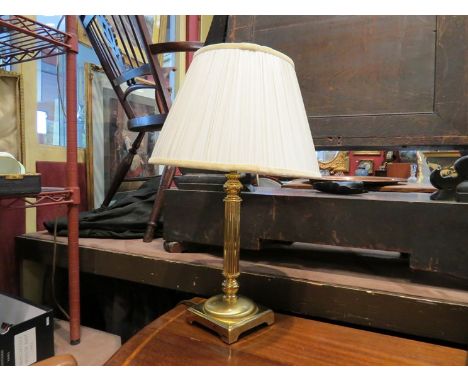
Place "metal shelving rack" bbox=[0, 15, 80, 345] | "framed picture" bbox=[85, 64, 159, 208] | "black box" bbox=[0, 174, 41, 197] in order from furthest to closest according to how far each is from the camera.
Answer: "framed picture" bbox=[85, 64, 159, 208], "metal shelving rack" bbox=[0, 15, 80, 345], "black box" bbox=[0, 174, 41, 197]

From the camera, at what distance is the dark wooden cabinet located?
2.71 ft

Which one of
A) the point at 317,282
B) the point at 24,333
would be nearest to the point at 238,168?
the point at 317,282

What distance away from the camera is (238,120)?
552mm

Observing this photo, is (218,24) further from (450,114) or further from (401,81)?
(450,114)

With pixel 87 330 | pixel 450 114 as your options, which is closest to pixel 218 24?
pixel 450 114

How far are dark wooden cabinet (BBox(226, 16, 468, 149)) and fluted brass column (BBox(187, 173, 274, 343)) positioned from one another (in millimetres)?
408

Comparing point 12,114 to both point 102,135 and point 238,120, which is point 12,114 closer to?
point 102,135

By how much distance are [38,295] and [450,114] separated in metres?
1.50

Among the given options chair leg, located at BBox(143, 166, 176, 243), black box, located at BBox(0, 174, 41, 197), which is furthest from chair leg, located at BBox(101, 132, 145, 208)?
black box, located at BBox(0, 174, 41, 197)

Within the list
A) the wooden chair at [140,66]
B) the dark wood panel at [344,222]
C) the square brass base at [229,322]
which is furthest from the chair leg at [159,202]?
the square brass base at [229,322]

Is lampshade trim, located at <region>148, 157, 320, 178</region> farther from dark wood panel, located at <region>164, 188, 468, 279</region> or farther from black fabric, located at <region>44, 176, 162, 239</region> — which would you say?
black fabric, located at <region>44, 176, 162, 239</region>

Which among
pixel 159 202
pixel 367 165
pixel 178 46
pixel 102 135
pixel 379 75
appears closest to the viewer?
pixel 379 75

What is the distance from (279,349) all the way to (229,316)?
11cm

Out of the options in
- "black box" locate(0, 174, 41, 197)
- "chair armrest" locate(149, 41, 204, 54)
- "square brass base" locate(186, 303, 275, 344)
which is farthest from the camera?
"chair armrest" locate(149, 41, 204, 54)
